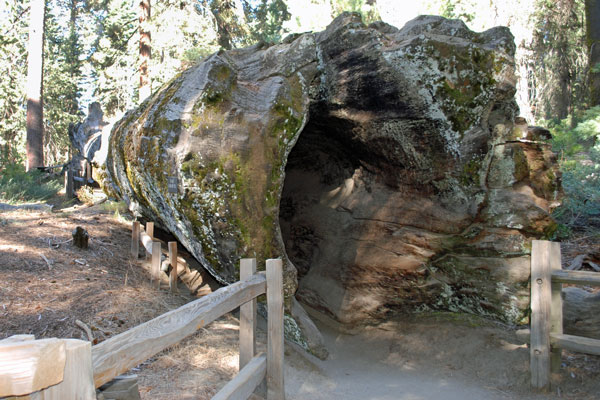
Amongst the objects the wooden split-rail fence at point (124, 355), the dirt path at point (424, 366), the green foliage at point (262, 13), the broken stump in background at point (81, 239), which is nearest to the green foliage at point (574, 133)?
the dirt path at point (424, 366)

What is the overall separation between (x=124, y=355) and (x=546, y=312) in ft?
14.9

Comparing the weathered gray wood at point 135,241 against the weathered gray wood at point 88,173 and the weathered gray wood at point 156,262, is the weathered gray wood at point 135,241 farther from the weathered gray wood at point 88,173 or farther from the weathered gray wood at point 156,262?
the weathered gray wood at point 88,173

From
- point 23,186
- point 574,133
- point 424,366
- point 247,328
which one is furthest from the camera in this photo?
point 23,186

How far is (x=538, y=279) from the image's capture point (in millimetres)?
4820

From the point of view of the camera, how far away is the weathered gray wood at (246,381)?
2.97 m

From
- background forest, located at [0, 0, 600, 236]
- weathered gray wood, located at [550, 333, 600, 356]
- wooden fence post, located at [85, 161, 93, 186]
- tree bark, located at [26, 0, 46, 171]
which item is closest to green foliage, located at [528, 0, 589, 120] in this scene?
background forest, located at [0, 0, 600, 236]

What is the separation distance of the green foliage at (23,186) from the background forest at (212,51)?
0.04 metres

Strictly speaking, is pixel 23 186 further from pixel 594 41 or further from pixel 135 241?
pixel 594 41

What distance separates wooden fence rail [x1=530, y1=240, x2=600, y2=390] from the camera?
15.7 feet

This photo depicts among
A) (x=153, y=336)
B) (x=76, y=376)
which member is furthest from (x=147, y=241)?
(x=76, y=376)

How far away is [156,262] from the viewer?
6551 mm

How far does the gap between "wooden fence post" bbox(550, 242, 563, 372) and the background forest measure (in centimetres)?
434

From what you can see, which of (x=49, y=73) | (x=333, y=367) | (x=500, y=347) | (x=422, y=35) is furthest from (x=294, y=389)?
(x=49, y=73)

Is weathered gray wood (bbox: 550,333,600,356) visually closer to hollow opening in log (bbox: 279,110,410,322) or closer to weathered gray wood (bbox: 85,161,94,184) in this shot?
hollow opening in log (bbox: 279,110,410,322)
